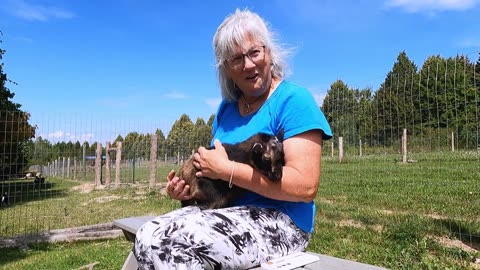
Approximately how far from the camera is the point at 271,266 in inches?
84.2

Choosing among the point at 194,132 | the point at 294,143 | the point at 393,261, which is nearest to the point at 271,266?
the point at 294,143

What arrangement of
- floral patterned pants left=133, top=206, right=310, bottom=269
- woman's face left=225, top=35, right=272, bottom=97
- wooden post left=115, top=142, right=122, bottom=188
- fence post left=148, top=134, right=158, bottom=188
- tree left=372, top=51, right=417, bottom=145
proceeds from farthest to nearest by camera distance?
wooden post left=115, top=142, right=122, bottom=188 → fence post left=148, top=134, right=158, bottom=188 → tree left=372, top=51, right=417, bottom=145 → woman's face left=225, top=35, right=272, bottom=97 → floral patterned pants left=133, top=206, right=310, bottom=269

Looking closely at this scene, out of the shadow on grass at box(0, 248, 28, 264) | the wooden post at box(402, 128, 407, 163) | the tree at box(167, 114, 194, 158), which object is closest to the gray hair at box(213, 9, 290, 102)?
the shadow on grass at box(0, 248, 28, 264)

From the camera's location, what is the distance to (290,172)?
7.19 feet

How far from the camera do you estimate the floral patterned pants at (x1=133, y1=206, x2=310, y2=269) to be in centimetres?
195

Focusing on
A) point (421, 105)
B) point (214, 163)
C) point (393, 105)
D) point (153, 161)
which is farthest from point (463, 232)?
point (153, 161)

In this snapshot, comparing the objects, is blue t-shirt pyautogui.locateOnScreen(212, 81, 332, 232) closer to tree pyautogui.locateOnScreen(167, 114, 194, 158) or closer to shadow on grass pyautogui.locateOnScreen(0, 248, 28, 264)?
shadow on grass pyautogui.locateOnScreen(0, 248, 28, 264)

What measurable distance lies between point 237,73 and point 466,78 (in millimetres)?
5612

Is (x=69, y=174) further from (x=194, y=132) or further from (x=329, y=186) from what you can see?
(x=329, y=186)

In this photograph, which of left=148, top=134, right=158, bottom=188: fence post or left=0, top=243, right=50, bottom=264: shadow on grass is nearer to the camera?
left=0, top=243, right=50, bottom=264: shadow on grass

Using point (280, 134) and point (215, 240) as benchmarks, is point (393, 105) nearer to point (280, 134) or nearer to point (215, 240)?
point (280, 134)

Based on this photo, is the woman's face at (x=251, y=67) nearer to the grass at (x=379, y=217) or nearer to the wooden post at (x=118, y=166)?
the grass at (x=379, y=217)

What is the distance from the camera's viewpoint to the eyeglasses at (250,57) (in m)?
2.55

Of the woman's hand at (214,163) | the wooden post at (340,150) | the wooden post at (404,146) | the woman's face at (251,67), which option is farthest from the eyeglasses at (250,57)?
the wooden post at (340,150)
